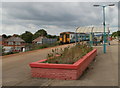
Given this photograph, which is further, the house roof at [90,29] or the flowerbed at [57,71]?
the house roof at [90,29]

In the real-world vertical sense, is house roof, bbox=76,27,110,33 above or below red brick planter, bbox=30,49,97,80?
above

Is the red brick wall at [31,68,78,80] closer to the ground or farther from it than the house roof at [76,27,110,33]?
closer to the ground

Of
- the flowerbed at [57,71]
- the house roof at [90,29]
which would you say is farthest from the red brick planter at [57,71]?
the house roof at [90,29]

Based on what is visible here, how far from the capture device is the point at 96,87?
5301 millimetres

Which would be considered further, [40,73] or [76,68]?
[40,73]

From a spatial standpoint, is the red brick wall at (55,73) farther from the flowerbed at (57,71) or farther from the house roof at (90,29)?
the house roof at (90,29)

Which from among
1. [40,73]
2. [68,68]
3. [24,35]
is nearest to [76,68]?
[68,68]

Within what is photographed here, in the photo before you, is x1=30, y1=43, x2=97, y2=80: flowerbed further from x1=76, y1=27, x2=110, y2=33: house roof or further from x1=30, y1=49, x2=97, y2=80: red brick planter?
x1=76, y1=27, x2=110, y2=33: house roof

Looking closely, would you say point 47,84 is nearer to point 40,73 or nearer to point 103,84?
point 40,73

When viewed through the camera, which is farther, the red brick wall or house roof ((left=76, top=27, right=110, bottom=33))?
house roof ((left=76, top=27, right=110, bottom=33))

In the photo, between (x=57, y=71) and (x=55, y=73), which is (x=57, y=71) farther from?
(x=55, y=73)

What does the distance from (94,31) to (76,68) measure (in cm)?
2553

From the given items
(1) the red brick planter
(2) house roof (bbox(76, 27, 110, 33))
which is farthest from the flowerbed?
(2) house roof (bbox(76, 27, 110, 33))

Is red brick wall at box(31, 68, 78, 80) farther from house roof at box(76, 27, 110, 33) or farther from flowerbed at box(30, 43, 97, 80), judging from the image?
house roof at box(76, 27, 110, 33)
